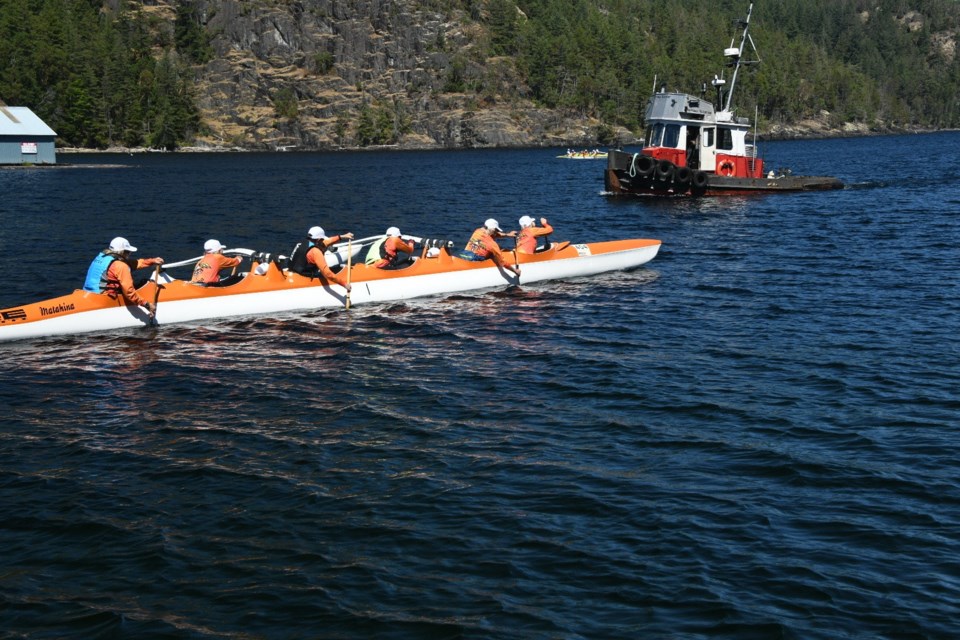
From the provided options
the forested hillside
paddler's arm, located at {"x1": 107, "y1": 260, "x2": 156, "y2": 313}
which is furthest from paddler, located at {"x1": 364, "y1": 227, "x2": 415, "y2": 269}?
the forested hillside

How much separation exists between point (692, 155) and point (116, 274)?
118 feet

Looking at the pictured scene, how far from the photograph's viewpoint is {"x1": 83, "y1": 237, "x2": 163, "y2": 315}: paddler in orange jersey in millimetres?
19516

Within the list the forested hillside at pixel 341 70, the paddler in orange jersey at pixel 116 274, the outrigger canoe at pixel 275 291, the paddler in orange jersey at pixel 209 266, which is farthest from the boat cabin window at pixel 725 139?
the forested hillside at pixel 341 70

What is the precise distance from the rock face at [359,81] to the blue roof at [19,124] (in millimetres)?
62038

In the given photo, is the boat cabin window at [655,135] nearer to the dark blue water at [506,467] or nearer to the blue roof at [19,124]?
the dark blue water at [506,467]

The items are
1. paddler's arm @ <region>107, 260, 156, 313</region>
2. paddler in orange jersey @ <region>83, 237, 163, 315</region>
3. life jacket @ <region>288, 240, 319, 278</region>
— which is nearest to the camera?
paddler in orange jersey @ <region>83, 237, 163, 315</region>

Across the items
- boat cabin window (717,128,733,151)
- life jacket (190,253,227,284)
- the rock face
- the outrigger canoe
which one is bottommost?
the outrigger canoe

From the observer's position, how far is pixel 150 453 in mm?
13469

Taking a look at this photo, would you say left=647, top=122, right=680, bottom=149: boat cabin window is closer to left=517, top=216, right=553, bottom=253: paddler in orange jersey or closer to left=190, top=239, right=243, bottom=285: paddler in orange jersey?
left=517, top=216, right=553, bottom=253: paddler in orange jersey

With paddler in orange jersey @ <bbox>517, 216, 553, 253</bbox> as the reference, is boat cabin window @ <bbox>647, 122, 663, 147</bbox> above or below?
above

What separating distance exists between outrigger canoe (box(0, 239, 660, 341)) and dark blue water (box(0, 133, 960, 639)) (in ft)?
1.40

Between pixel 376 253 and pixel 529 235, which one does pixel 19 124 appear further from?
pixel 529 235

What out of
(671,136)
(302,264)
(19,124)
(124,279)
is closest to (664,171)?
(671,136)

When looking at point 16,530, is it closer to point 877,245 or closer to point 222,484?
point 222,484
